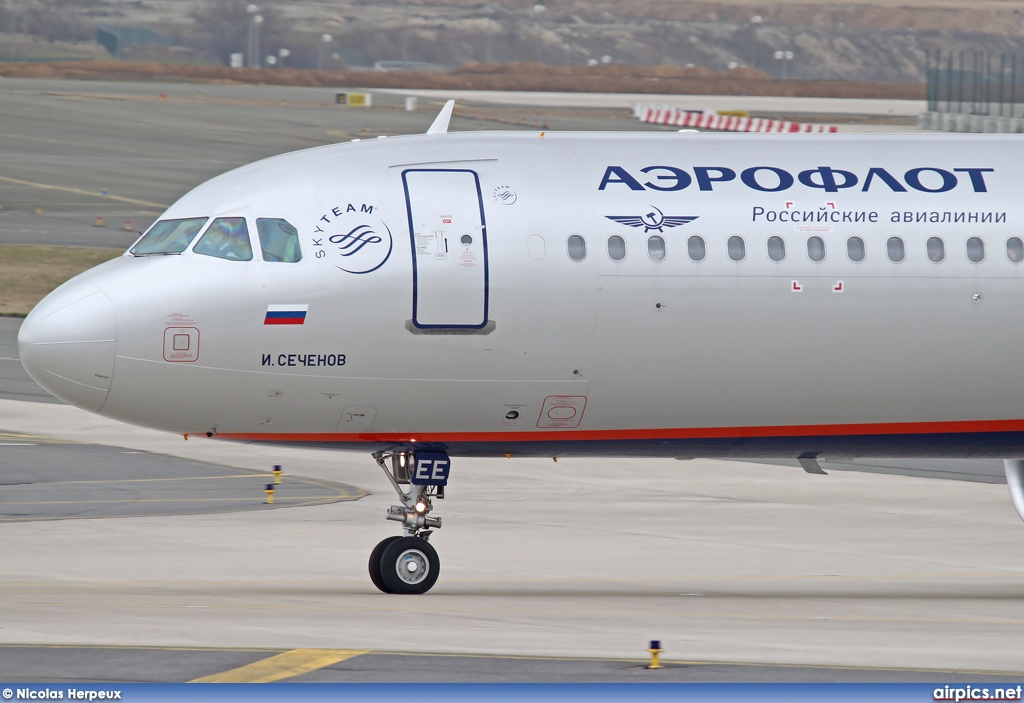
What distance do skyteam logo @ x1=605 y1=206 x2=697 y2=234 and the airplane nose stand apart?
6.20m

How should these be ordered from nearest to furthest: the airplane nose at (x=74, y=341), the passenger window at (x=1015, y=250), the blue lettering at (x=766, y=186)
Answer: the airplane nose at (x=74, y=341)
the blue lettering at (x=766, y=186)
the passenger window at (x=1015, y=250)

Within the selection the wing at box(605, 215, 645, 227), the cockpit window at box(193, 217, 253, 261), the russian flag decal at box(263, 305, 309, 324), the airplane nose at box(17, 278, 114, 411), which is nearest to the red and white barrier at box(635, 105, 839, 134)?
the wing at box(605, 215, 645, 227)

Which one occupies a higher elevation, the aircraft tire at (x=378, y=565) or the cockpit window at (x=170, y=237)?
the cockpit window at (x=170, y=237)

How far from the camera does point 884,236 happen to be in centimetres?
2048

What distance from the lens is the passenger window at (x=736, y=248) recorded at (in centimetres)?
2020

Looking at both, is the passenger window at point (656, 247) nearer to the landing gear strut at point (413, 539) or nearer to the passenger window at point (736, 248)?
the passenger window at point (736, 248)

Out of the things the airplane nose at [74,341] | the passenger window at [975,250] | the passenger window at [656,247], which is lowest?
the airplane nose at [74,341]

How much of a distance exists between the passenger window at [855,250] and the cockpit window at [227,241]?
24.2ft

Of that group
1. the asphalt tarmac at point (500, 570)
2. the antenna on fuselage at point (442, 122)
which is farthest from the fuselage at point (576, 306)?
the asphalt tarmac at point (500, 570)

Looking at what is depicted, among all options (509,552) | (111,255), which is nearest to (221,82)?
(111,255)

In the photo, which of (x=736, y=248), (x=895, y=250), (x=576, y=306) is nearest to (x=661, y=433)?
(x=576, y=306)

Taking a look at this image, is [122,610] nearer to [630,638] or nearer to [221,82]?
[630,638]

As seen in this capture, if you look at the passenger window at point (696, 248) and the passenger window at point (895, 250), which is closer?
the passenger window at point (696, 248)

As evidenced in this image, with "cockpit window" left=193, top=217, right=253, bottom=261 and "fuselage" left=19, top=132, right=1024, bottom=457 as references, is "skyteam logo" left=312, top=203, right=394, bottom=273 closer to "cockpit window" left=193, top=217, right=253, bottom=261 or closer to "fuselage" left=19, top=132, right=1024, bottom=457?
"fuselage" left=19, top=132, right=1024, bottom=457
